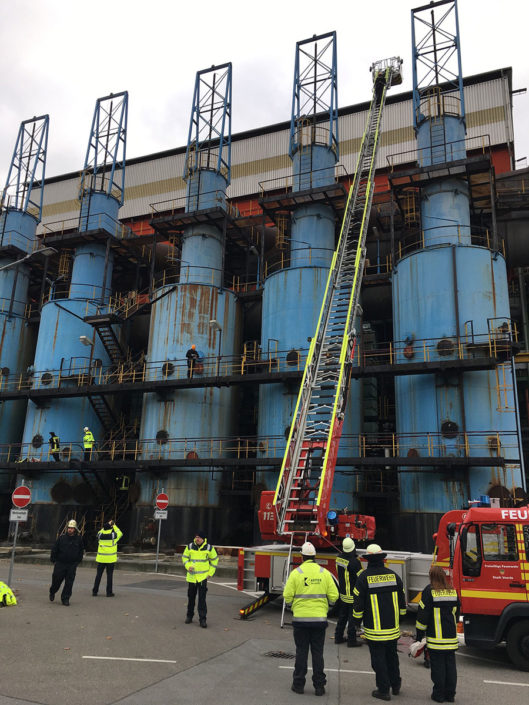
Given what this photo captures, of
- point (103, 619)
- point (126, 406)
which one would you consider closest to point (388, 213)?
point (126, 406)

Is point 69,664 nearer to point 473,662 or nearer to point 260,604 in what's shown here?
point 260,604

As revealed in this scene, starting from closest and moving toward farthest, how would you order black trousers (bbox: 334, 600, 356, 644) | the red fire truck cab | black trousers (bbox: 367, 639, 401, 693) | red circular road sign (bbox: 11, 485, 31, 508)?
black trousers (bbox: 367, 639, 401, 693) → the red fire truck cab → black trousers (bbox: 334, 600, 356, 644) → red circular road sign (bbox: 11, 485, 31, 508)

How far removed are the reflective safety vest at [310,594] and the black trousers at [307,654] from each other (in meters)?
0.14

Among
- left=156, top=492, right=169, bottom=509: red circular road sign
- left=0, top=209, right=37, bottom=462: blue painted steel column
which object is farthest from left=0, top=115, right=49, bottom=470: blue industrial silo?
left=156, top=492, right=169, bottom=509: red circular road sign

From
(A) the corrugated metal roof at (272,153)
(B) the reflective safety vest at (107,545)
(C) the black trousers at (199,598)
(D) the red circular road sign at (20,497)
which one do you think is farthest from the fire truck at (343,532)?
(A) the corrugated metal roof at (272,153)

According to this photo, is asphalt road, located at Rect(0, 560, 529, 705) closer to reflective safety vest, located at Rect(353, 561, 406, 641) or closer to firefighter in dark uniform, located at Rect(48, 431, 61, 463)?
reflective safety vest, located at Rect(353, 561, 406, 641)

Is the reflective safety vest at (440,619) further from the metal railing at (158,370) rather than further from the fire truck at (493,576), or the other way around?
the metal railing at (158,370)

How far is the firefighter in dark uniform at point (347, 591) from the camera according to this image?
399 inches

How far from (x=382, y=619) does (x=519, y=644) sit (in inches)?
128

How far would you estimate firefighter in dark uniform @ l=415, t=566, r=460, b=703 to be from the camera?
7.14 m

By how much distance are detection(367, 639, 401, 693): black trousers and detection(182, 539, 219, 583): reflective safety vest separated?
471cm

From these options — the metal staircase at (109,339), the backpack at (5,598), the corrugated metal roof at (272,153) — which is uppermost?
the corrugated metal roof at (272,153)

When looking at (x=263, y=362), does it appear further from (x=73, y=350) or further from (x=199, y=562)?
(x=199, y=562)

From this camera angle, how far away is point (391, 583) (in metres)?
7.42
